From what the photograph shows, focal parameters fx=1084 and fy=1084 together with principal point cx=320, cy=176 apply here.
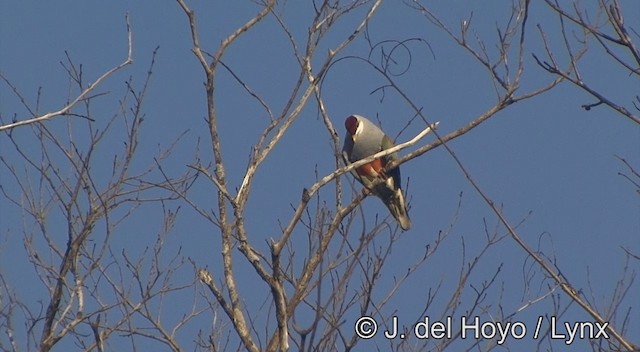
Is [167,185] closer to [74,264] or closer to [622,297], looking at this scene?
[74,264]

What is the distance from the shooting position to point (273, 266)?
15.2ft

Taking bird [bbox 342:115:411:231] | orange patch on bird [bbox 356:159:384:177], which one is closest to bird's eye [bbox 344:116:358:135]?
bird [bbox 342:115:411:231]

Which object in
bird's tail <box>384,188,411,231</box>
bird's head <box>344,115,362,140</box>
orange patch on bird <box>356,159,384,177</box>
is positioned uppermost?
bird's head <box>344,115,362,140</box>

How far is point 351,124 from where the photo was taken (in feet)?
26.9

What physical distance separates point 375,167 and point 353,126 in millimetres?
827

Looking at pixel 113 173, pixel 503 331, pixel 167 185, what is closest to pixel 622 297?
pixel 503 331

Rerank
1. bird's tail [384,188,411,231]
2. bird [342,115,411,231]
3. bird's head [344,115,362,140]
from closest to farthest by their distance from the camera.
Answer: bird [342,115,411,231] < bird's tail [384,188,411,231] < bird's head [344,115,362,140]

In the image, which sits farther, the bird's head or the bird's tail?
the bird's head

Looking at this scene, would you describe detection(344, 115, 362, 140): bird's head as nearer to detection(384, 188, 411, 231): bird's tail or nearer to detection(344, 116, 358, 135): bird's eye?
detection(344, 116, 358, 135): bird's eye

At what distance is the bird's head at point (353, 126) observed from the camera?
8.12 meters

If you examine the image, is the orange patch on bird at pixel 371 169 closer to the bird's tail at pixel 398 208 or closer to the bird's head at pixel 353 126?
the bird's tail at pixel 398 208

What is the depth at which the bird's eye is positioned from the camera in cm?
813

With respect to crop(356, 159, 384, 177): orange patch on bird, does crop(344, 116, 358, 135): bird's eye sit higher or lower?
higher

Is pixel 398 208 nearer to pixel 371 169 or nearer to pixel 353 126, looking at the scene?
pixel 371 169
